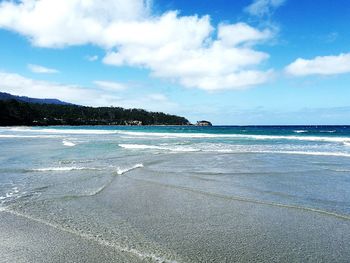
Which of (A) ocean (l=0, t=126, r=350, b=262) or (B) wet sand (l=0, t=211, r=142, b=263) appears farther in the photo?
(A) ocean (l=0, t=126, r=350, b=262)

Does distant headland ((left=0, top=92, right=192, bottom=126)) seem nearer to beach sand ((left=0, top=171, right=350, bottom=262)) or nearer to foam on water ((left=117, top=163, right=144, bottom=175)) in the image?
foam on water ((left=117, top=163, right=144, bottom=175))

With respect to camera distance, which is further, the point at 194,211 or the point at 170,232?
the point at 194,211

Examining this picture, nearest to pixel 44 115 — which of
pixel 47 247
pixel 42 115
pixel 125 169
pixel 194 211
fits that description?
pixel 42 115

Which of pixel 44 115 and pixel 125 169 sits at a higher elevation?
pixel 44 115

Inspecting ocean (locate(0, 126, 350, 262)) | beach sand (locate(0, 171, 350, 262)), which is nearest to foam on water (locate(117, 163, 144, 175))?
ocean (locate(0, 126, 350, 262))

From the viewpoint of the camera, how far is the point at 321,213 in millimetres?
7215

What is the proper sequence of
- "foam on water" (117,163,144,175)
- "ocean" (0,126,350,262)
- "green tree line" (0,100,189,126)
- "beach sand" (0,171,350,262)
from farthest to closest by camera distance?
"green tree line" (0,100,189,126) → "foam on water" (117,163,144,175) → "ocean" (0,126,350,262) → "beach sand" (0,171,350,262)

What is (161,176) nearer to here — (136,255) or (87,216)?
(87,216)

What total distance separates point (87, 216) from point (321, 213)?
16.1ft

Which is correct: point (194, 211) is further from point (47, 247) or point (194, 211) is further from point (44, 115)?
point (44, 115)

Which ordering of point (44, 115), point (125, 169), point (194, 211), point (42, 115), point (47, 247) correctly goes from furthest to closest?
point (44, 115), point (42, 115), point (125, 169), point (194, 211), point (47, 247)

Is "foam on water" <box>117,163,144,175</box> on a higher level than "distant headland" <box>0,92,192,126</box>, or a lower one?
lower

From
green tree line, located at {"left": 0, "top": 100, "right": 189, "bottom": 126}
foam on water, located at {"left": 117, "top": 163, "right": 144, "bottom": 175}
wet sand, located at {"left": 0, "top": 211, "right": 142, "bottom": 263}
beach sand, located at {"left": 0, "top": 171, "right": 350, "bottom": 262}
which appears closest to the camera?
wet sand, located at {"left": 0, "top": 211, "right": 142, "bottom": 263}

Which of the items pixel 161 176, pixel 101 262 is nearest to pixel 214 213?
pixel 101 262
